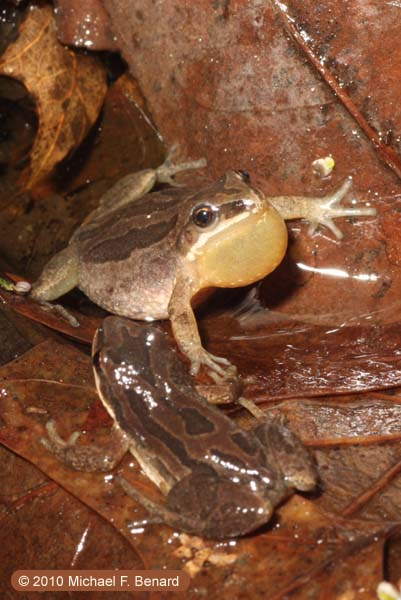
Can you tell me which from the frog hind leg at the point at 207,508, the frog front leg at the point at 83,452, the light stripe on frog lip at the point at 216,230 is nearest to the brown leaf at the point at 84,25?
the light stripe on frog lip at the point at 216,230

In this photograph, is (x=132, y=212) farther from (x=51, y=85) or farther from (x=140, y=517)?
(x=140, y=517)

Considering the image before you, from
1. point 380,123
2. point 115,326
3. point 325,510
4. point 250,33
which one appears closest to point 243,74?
point 250,33

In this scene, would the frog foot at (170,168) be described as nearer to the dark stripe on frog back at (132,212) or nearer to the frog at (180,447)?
the dark stripe on frog back at (132,212)

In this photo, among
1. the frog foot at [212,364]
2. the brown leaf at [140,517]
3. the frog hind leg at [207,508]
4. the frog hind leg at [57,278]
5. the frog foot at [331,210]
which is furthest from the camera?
the frog hind leg at [57,278]

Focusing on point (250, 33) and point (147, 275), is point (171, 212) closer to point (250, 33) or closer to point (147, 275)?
point (147, 275)

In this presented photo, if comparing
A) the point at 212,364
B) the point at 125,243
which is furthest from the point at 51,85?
the point at 212,364

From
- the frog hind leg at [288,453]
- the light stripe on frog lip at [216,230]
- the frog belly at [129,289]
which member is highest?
the light stripe on frog lip at [216,230]

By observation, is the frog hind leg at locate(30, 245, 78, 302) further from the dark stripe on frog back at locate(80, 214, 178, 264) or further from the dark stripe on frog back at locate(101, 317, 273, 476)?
the dark stripe on frog back at locate(101, 317, 273, 476)
